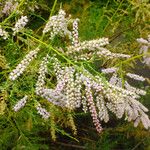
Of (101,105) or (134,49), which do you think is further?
(134,49)

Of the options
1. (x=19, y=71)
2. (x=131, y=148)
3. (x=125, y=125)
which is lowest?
(x=131, y=148)

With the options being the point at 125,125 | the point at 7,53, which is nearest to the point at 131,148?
the point at 125,125

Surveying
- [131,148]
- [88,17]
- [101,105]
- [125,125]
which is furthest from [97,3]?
[101,105]

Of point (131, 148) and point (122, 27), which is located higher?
point (122, 27)

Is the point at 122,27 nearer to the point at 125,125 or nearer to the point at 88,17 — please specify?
the point at 88,17

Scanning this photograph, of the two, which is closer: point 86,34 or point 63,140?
point 86,34

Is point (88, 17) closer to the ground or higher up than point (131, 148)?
higher up

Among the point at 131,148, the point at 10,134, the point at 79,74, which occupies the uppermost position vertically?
the point at 79,74

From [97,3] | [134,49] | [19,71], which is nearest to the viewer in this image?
[19,71]

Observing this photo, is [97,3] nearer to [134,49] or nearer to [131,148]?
[134,49]

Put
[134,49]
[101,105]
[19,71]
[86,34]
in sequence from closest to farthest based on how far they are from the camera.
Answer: [19,71]
[101,105]
[134,49]
[86,34]
